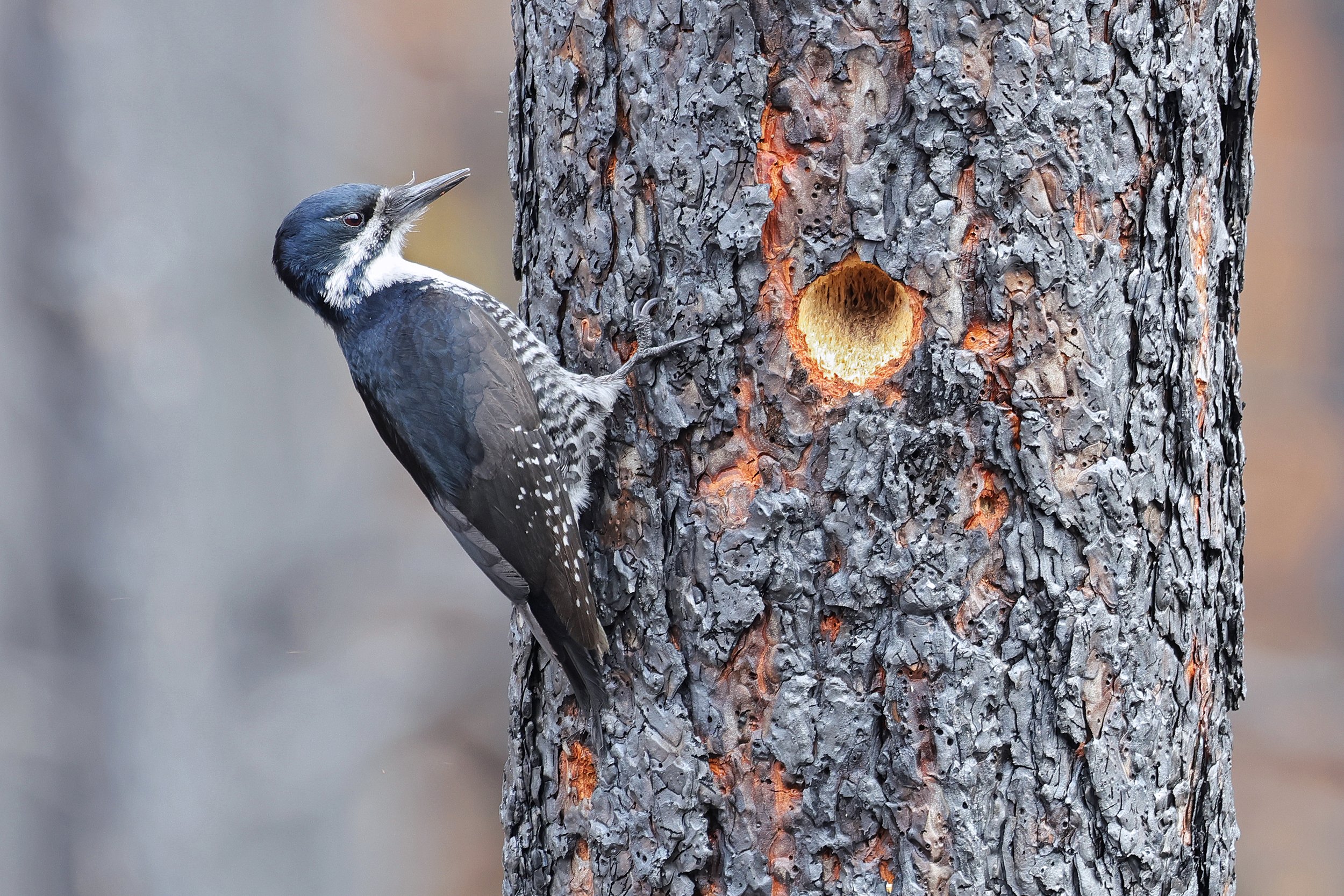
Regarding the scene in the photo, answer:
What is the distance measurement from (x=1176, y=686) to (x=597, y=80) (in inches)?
49.5

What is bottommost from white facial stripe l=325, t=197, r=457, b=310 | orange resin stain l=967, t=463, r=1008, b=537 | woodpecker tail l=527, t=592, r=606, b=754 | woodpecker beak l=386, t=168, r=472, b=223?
woodpecker tail l=527, t=592, r=606, b=754

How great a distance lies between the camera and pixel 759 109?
1.61 m

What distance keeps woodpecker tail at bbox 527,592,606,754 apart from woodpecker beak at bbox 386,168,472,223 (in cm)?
113

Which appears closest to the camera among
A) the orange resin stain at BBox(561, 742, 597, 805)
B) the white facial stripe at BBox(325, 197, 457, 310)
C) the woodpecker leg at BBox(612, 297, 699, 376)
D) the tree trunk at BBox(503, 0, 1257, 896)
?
the tree trunk at BBox(503, 0, 1257, 896)

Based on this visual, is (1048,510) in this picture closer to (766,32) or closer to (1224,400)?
(1224,400)

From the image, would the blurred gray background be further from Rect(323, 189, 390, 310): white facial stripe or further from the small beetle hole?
the small beetle hole

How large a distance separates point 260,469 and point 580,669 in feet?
9.60

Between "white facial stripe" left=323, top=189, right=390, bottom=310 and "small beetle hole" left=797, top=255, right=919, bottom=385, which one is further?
"white facial stripe" left=323, top=189, right=390, bottom=310

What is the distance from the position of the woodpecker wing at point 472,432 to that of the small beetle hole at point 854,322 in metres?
0.55

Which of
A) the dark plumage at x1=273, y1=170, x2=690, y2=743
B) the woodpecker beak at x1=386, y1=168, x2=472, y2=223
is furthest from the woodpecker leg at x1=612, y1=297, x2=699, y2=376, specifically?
the woodpecker beak at x1=386, y1=168, x2=472, y2=223

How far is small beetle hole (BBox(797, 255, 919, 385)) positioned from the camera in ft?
5.33

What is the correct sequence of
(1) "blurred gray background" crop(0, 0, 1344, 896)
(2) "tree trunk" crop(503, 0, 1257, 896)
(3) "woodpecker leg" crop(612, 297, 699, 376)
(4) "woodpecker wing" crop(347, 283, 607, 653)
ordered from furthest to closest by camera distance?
1. (1) "blurred gray background" crop(0, 0, 1344, 896)
2. (4) "woodpecker wing" crop(347, 283, 607, 653)
3. (3) "woodpecker leg" crop(612, 297, 699, 376)
4. (2) "tree trunk" crop(503, 0, 1257, 896)

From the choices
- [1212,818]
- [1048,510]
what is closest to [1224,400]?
[1048,510]

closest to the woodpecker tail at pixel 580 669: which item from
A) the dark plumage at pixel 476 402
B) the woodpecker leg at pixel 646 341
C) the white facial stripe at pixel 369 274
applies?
the dark plumage at pixel 476 402
